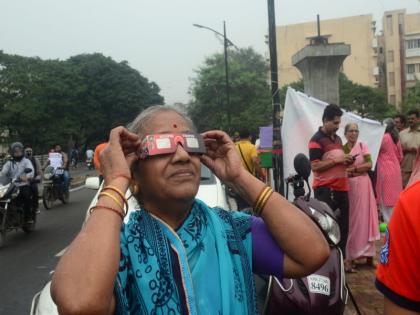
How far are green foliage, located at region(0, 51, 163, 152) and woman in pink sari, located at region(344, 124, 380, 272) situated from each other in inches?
1344

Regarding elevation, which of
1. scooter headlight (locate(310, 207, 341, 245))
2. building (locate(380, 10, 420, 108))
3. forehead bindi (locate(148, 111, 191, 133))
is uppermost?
building (locate(380, 10, 420, 108))

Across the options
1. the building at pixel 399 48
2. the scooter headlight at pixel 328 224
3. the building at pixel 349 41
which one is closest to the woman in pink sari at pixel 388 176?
the scooter headlight at pixel 328 224

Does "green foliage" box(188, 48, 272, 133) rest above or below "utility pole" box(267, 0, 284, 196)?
above

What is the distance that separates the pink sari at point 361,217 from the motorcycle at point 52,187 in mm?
8369

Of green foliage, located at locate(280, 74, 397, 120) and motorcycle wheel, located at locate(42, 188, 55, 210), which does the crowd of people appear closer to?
motorcycle wheel, located at locate(42, 188, 55, 210)

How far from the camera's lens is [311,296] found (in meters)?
2.69

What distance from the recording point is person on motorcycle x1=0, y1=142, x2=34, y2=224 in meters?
7.84

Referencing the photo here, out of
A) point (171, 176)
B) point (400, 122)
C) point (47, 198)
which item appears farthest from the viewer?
point (47, 198)

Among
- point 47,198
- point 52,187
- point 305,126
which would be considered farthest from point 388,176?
point 52,187

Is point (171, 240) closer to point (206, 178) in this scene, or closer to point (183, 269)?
point (183, 269)

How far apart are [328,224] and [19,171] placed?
6.52 metres

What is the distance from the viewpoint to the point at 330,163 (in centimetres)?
473

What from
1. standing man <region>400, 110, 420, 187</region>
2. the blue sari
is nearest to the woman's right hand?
the blue sari

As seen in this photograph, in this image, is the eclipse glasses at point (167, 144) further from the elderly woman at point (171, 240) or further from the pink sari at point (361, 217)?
the pink sari at point (361, 217)
